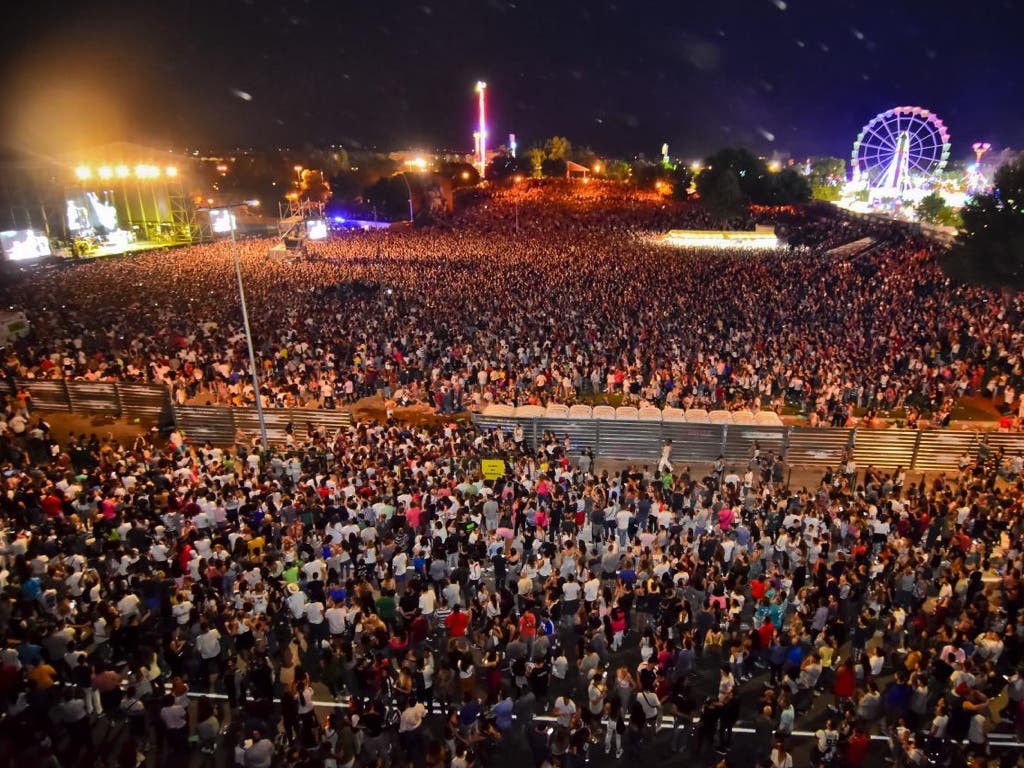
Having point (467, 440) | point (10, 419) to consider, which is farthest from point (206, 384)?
point (467, 440)

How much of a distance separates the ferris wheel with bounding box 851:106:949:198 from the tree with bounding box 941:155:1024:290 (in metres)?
47.7

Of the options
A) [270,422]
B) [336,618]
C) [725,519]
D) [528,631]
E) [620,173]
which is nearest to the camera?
[528,631]

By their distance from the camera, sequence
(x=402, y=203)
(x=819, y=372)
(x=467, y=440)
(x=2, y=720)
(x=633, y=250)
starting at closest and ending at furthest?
(x=2, y=720) → (x=467, y=440) → (x=819, y=372) → (x=633, y=250) → (x=402, y=203)

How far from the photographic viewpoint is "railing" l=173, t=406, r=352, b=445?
1591 cm

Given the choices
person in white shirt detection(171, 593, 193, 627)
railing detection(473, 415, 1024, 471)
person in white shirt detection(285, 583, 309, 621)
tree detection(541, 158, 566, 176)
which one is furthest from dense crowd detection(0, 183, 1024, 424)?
tree detection(541, 158, 566, 176)

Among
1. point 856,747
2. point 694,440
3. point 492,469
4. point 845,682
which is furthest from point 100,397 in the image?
point 856,747

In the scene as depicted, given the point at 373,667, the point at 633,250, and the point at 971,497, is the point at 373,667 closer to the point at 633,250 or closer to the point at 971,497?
the point at 971,497

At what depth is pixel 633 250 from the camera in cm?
4306

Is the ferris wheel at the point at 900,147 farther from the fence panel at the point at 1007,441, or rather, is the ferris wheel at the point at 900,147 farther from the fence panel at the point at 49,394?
the fence panel at the point at 49,394

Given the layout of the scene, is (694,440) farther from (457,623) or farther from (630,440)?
(457,623)

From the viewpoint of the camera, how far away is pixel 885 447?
14.6 meters

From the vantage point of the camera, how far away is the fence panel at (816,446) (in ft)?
48.0

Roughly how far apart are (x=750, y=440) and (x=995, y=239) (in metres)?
21.3

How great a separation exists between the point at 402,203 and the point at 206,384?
59.4 m
